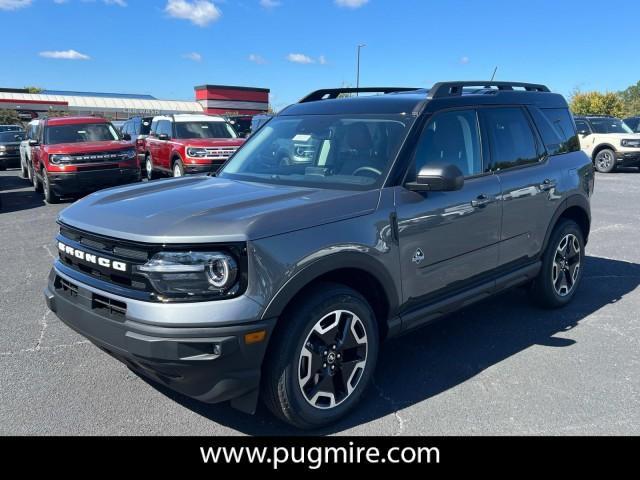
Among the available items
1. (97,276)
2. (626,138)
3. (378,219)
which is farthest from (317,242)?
(626,138)

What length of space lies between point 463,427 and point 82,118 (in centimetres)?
1235

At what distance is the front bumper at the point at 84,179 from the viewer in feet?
38.3

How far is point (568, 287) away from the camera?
5.34 meters

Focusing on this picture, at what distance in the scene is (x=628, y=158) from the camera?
18.0m

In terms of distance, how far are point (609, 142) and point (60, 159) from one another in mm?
16343

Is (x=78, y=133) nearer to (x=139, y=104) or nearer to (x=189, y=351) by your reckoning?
(x=189, y=351)

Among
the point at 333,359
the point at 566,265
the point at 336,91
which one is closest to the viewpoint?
the point at 333,359

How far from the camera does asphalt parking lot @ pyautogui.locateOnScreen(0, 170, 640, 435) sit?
331 cm

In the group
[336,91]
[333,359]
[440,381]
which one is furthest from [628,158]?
[333,359]

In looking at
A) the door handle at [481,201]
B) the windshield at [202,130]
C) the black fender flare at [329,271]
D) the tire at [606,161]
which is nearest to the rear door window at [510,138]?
the door handle at [481,201]

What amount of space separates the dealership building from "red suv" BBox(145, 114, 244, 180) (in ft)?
114

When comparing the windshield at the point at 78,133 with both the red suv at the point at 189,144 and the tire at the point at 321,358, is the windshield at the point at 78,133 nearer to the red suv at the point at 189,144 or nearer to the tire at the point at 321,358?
the red suv at the point at 189,144

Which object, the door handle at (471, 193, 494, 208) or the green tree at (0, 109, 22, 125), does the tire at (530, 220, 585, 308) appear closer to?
the door handle at (471, 193, 494, 208)

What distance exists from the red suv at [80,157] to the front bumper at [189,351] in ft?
31.6
